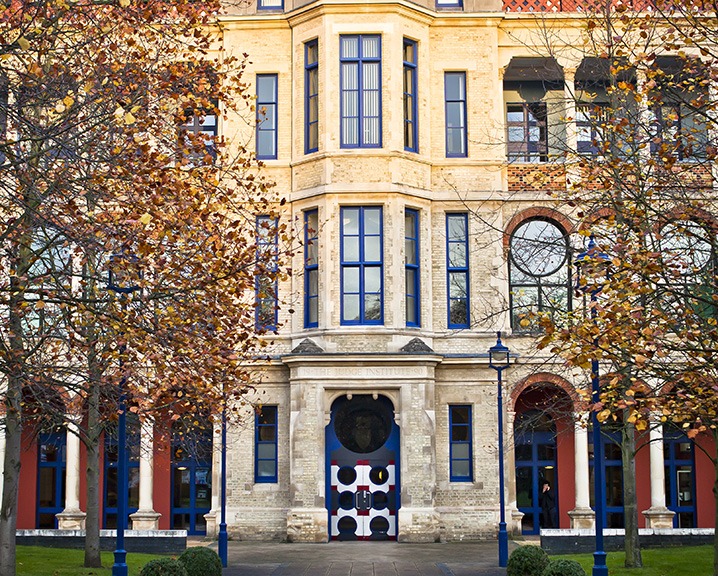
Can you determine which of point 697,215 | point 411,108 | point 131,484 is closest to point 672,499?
point 411,108

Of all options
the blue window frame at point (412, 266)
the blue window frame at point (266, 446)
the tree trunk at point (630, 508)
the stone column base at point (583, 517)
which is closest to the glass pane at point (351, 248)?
the blue window frame at point (412, 266)

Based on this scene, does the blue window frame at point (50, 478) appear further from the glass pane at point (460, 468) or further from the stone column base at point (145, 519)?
the glass pane at point (460, 468)

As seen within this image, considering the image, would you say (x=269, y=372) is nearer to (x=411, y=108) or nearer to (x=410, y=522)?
(x=410, y=522)

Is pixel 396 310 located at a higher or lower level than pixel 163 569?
higher

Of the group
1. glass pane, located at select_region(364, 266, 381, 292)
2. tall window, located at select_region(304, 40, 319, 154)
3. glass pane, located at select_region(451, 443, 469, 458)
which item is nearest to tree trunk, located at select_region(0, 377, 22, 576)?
glass pane, located at select_region(364, 266, 381, 292)

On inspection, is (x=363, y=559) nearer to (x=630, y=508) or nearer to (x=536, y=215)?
(x=630, y=508)

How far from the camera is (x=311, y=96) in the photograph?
34.7 metres

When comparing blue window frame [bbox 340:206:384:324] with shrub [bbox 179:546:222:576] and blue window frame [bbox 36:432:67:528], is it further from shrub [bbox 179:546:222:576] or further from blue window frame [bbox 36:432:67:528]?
shrub [bbox 179:546:222:576]

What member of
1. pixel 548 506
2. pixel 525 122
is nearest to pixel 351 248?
pixel 525 122

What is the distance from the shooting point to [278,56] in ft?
116

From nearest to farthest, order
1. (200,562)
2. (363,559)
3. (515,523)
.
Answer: (200,562)
(363,559)
(515,523)

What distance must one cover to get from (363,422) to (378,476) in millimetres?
1653

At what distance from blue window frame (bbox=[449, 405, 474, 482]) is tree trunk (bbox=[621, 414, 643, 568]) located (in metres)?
9.09

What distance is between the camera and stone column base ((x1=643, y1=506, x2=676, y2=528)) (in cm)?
3378
